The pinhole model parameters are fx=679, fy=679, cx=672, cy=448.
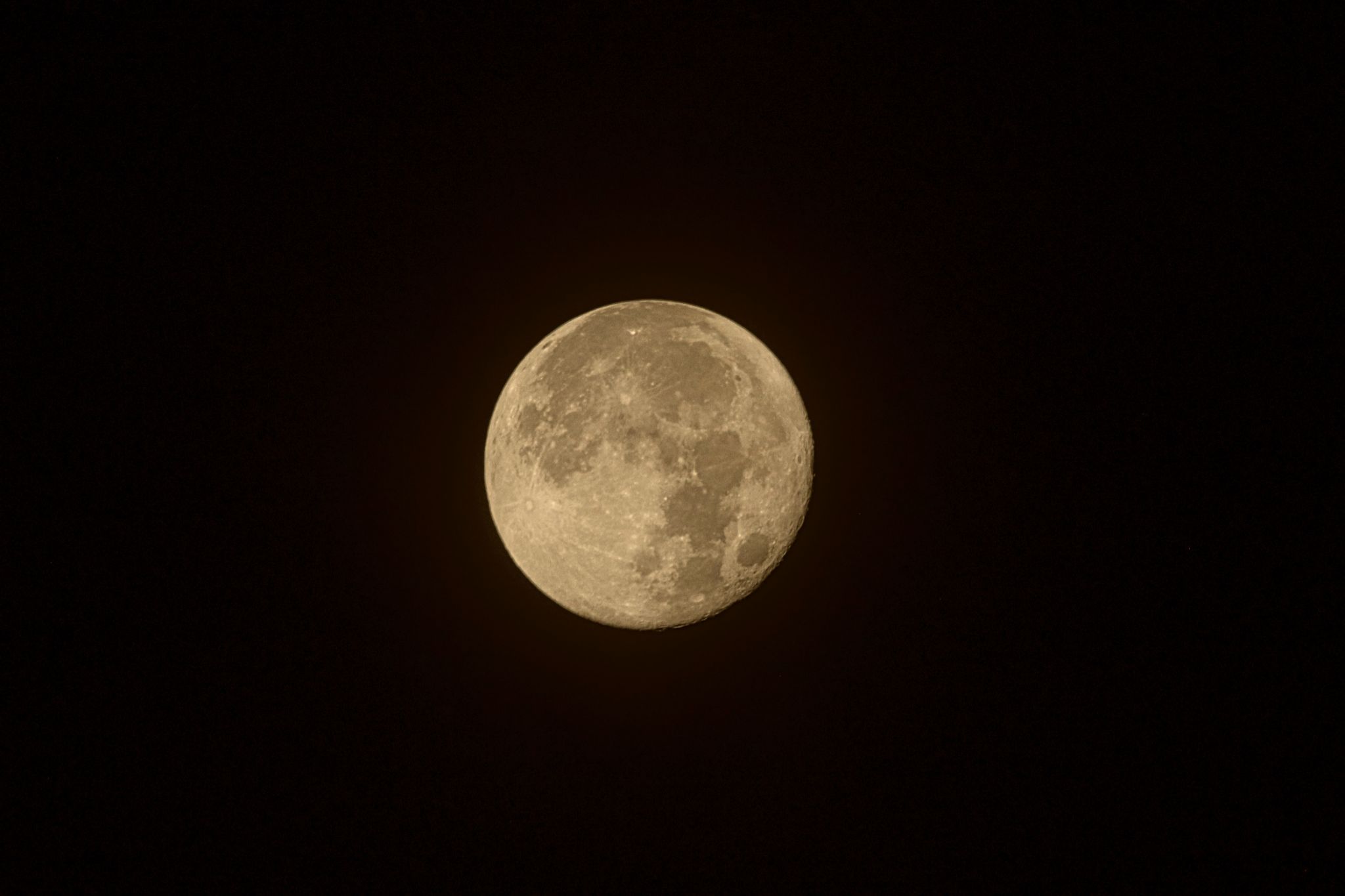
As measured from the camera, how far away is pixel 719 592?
2.22 metres

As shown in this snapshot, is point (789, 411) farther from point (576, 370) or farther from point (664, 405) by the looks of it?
point (576, 370)

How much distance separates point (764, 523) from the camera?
2.15m

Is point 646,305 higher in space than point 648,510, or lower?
higher

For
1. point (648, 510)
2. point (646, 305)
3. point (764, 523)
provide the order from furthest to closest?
point (646, 305)
point (764, 523)
point (648, 510)

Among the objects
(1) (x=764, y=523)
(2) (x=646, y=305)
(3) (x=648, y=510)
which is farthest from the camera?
(2) (x=646, y=305)

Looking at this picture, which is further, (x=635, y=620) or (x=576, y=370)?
(x=635, y=620)

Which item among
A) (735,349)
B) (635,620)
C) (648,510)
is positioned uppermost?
(735,349)

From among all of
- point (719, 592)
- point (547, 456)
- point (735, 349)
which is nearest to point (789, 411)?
point (735, 349)

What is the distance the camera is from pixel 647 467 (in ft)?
6.43

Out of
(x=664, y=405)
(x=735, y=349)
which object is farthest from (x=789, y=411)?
(x=664, y=405)

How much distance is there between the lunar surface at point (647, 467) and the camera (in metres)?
1.98

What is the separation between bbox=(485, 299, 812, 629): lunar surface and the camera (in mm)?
1982

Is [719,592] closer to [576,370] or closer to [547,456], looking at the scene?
[547,456]

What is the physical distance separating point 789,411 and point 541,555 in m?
0.94
